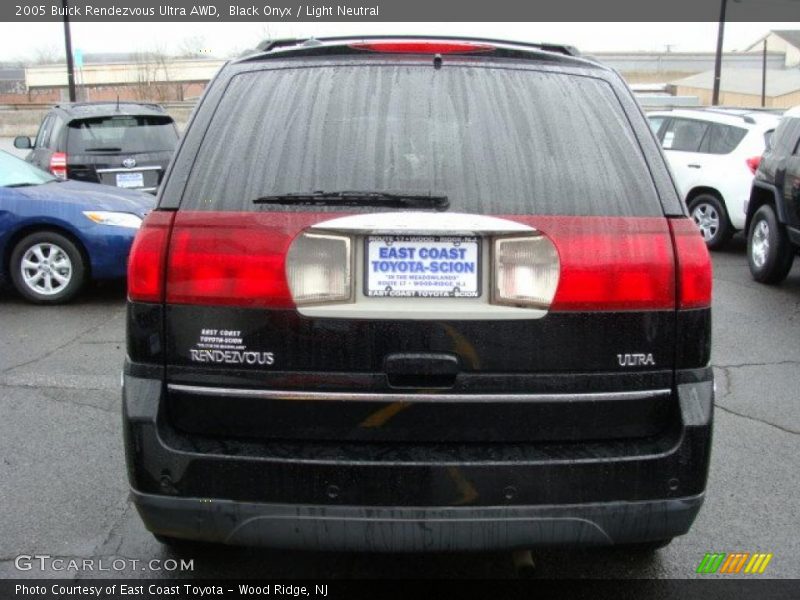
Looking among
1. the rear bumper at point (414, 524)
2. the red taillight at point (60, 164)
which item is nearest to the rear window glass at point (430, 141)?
the rear bumper at point (414, 524)

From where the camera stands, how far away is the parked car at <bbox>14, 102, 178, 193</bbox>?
10445mm

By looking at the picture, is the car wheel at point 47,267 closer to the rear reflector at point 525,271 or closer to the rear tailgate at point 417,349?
the rear tailgate at point 417,349

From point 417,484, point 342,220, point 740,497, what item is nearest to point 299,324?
point 342,220

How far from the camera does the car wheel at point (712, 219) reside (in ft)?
34.2

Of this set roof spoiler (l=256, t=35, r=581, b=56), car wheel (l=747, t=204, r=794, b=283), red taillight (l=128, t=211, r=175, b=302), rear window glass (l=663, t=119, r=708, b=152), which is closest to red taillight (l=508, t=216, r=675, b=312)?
roof spoiler (l=256, t=35, r=581, b=56)

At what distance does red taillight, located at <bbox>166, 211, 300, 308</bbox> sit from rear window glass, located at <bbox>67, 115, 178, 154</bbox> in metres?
8.75

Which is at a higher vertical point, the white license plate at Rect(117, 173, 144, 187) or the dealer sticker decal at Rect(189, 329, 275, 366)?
the dealer sticker decal at Rect(189, 329, 275, 366)

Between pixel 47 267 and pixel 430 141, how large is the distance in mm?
5822

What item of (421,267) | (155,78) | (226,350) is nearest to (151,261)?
(226,350)

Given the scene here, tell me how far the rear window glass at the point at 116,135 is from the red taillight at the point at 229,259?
28.7 ft

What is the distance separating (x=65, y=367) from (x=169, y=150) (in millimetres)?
5743

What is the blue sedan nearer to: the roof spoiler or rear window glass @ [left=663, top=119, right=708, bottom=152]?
the roof spoiler

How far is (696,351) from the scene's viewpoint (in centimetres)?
249

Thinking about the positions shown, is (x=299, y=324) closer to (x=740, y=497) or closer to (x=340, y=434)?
(x=340, y=434)
